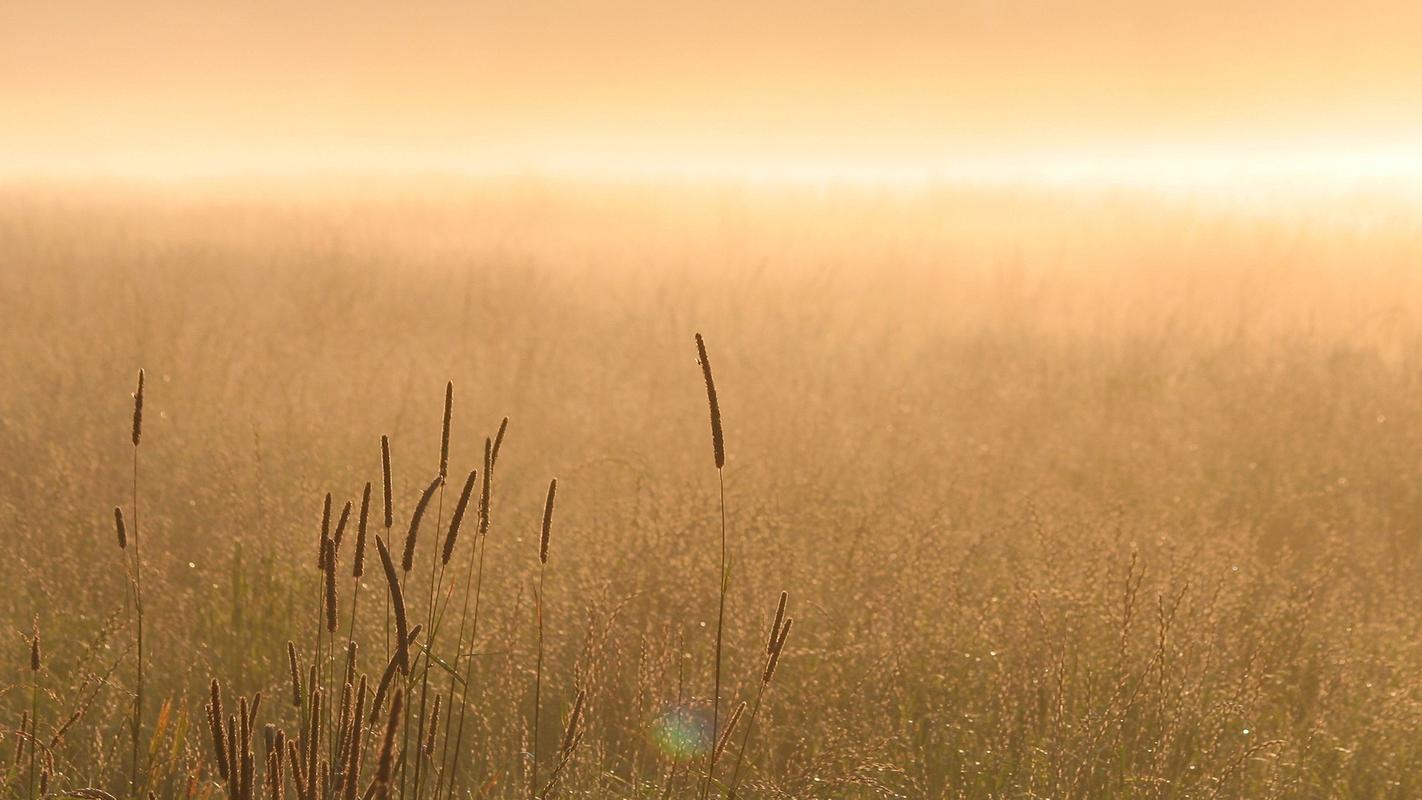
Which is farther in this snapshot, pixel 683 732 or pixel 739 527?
pixel 739 527

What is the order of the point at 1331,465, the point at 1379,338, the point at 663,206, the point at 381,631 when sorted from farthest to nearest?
the point at 663,206 < the point at 1379,338 < the point at 1331,465 < the point at 381,631

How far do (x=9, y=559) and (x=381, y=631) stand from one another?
1.09 m

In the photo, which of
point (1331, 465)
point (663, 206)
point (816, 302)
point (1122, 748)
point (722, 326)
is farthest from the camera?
point (663, 206)

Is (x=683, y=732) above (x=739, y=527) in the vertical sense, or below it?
below

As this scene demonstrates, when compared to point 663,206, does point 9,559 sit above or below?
below

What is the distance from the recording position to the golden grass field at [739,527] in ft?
6.90

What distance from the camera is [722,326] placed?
6.18 meters

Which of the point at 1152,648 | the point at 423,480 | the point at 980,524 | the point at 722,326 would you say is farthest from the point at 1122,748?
the point at 722,326

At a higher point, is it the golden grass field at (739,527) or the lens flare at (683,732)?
the golden grass field at (739,527)

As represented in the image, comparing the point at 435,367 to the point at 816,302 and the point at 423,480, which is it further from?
the point at 816,302

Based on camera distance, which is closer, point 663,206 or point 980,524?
point 980,524

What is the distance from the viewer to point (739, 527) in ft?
9.50

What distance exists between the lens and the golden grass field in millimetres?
2104

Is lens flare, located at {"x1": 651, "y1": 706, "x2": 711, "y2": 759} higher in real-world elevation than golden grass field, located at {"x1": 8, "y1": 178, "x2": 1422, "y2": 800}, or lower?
lower
